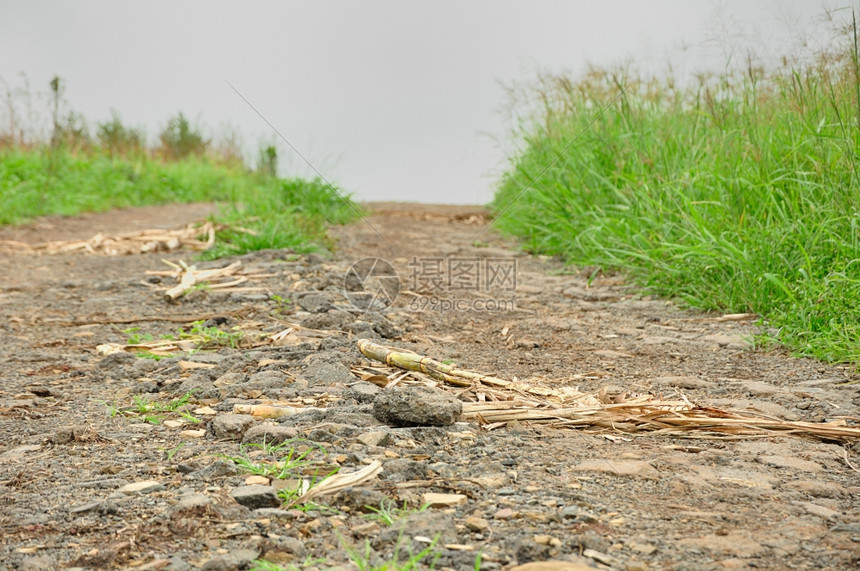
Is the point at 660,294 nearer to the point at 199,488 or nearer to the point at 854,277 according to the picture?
the point at 854,277

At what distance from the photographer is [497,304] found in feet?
13.3

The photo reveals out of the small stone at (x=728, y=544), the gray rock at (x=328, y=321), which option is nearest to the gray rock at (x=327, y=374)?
the gray rock at (x=328, y=321)

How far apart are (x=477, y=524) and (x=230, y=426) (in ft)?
2.60

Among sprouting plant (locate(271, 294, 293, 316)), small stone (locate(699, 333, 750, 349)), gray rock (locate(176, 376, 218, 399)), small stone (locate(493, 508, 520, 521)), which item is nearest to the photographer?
small stone (locate(493, 508, 520, 521))

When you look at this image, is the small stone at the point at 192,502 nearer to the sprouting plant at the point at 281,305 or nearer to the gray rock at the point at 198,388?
the gray rock at the point at 198,388

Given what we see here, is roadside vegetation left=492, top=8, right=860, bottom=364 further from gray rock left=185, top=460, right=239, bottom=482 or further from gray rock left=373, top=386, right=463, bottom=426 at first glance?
gray rock left=185, top=460, right=239, bottom=482

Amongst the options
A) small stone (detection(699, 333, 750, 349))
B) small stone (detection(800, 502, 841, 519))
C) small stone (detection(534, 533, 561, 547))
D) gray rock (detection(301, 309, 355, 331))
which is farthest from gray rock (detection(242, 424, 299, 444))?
small stone (detection(699, 333, 750, 349))

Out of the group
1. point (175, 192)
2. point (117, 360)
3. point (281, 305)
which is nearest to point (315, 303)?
point (281, 305)

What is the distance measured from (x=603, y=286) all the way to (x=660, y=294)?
0.42 m

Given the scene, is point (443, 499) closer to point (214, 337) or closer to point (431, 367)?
point (431, 367)

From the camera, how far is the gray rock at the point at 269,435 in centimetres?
182

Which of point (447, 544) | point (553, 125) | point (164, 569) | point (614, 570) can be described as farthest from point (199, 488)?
point (553, 125)

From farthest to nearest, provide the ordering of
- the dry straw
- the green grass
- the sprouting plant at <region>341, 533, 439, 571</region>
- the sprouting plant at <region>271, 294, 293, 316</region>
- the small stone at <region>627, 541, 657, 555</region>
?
the green grass
the sprouting plant at <region>271, 294, 293, 316</region>
the dry straw
the small stone at <region>627, 541, 657, 555</region>
the sprouting plant at <region>341, 533, 439, 571</region>

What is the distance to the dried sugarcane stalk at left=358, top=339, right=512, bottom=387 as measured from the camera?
91.6 inches
